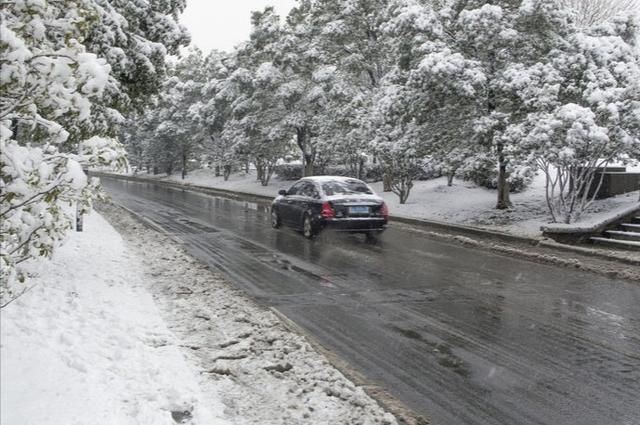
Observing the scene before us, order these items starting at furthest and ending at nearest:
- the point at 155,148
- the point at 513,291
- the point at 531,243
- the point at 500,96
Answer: the point at 155,148 < the point at 500,96 < the point at 531,243 < the point at 513,291

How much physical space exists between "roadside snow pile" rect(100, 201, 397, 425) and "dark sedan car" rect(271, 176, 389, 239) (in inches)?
201

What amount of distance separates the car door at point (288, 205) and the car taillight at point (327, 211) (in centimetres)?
158

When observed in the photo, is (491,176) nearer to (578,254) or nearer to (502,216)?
(502,216)

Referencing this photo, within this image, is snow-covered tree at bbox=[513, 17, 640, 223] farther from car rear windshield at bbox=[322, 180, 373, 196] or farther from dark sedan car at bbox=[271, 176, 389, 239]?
car rear windshield at bbox=[322, 180, 373, 196]

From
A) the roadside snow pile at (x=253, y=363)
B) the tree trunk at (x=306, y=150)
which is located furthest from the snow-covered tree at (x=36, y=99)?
the tree trunk at (x=306, y=150)

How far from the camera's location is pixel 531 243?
488 inches

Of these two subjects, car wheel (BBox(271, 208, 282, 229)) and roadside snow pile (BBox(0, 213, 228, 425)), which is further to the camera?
car wheel (BBox(271, 208, 282, 229))

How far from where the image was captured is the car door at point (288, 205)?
14811 millimetres

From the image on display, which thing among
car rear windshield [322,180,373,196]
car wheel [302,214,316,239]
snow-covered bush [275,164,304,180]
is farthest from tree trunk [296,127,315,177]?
car wheel [302,214,316,239]

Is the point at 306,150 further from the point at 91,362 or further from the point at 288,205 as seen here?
the point at 91,362

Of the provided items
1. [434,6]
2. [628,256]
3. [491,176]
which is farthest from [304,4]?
[628,256]

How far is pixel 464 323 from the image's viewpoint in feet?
20.8

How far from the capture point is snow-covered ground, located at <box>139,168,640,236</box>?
48.3ft

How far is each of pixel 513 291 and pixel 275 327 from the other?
3843 mm
